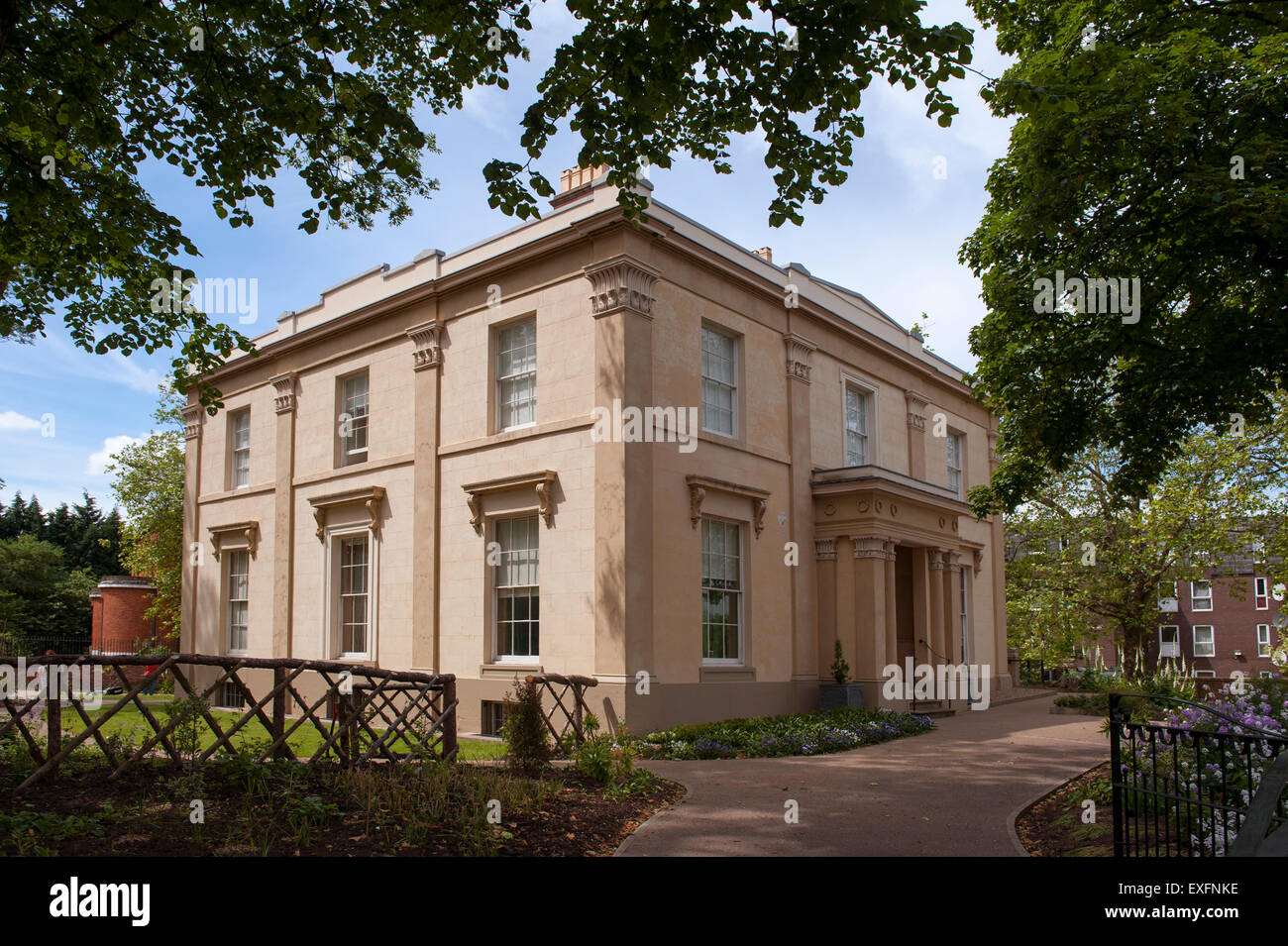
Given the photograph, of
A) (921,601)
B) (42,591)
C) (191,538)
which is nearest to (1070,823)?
(921,601)

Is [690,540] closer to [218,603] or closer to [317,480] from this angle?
[317,480]

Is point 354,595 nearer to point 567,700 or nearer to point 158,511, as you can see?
point 567,700

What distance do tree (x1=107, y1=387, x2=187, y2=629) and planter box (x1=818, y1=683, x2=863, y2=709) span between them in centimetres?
2487

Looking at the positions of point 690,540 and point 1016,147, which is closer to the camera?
point 1016,147

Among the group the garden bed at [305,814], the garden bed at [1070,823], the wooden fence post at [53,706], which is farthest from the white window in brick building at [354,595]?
the garden bed at [1070,823]

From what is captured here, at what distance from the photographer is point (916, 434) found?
2408 cm

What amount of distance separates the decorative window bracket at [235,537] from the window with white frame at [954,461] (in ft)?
59.5

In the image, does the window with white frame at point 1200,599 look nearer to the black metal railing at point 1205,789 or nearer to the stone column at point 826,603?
the stone column at point 826,603

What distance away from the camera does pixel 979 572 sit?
87.8 ft

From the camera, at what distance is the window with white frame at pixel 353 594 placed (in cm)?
2035

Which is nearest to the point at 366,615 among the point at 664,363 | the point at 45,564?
the point at 664,363

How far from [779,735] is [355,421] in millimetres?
11784

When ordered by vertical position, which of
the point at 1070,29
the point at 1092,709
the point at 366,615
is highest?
the point at 1070,29

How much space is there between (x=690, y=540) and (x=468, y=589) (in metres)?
4.36
